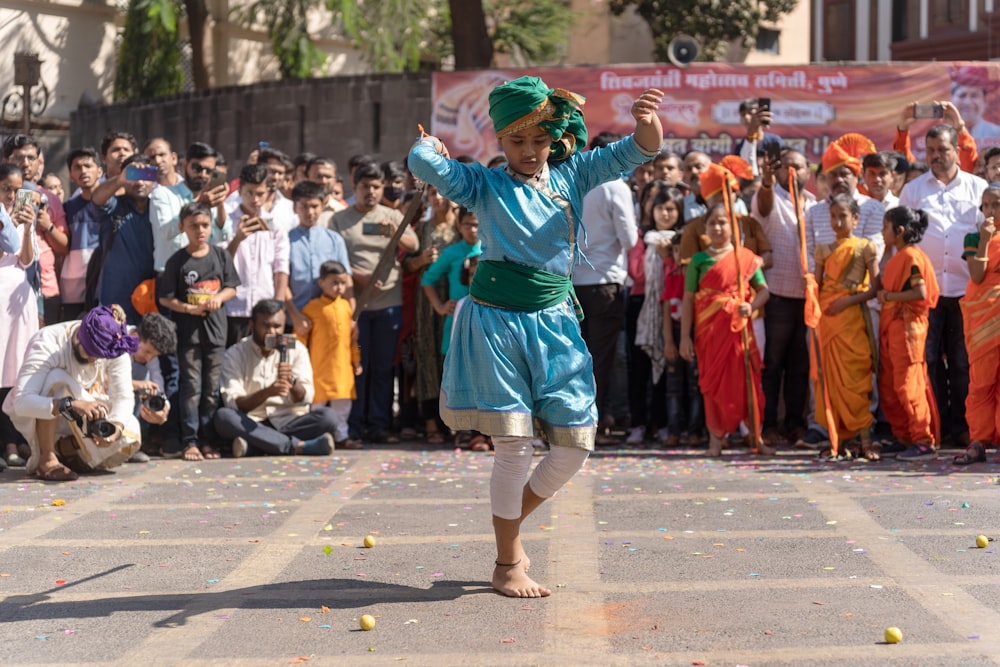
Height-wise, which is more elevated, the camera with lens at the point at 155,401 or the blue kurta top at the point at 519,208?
the blue kurta top at the point at 519,208

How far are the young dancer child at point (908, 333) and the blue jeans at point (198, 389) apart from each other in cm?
446

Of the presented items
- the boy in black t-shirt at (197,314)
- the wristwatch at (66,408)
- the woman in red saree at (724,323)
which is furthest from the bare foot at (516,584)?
the boy in black t-shirt at (197,314)

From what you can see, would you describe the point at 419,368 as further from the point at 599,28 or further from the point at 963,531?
the point at 599,28

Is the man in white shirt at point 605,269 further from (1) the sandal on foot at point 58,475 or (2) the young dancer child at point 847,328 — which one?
(1) the sandal on foot at point 58,475

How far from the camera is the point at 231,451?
389 inches

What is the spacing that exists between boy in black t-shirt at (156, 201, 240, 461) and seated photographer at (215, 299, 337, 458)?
0.15 meters

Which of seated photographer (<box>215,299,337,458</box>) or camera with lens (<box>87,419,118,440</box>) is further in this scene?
seated photographer (<box>215,299,337,458</box>)

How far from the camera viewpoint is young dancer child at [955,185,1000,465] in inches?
344

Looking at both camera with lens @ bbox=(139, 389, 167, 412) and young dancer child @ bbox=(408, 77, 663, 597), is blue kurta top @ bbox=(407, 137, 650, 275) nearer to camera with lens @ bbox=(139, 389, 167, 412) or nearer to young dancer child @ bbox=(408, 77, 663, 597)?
young dancer child @ bbox=(408, 77, 663, 597)

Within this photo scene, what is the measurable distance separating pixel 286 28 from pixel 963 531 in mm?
23225

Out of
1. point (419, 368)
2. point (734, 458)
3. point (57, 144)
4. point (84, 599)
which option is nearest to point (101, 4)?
point (57, 144)

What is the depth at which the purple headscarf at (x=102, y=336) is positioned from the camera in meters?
8.15

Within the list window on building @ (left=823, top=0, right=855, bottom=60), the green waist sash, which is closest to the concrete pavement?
the green waist sash

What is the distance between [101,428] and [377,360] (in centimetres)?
280
